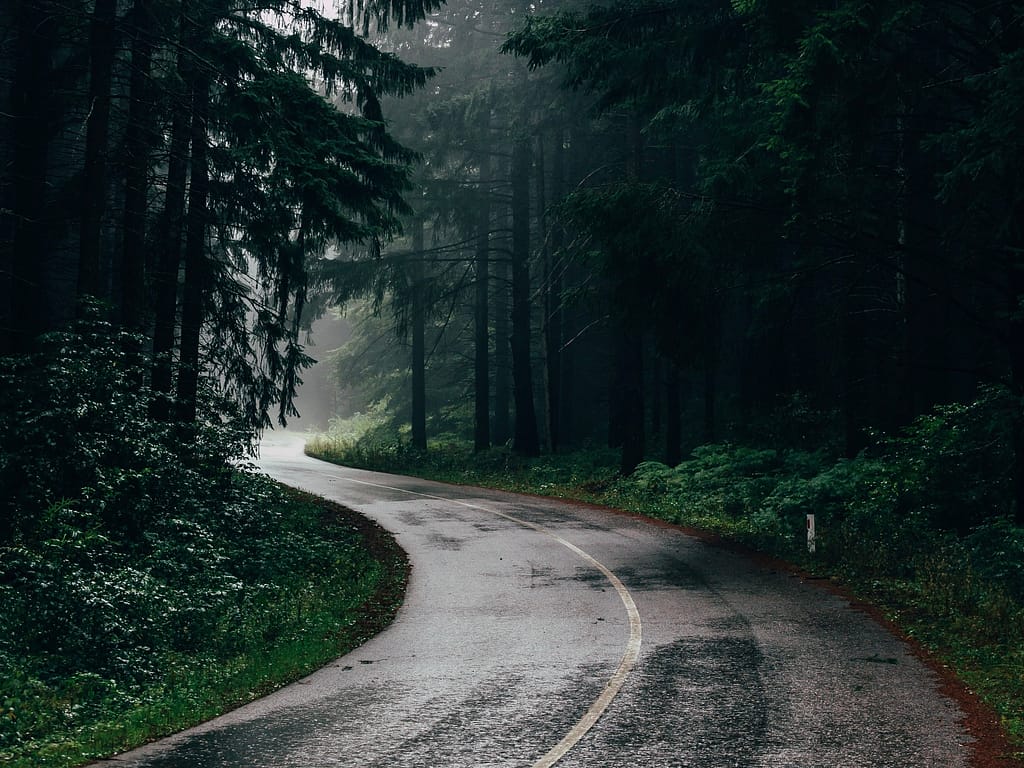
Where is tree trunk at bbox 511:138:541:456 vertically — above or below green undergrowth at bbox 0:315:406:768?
above

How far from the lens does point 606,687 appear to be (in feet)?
27.4

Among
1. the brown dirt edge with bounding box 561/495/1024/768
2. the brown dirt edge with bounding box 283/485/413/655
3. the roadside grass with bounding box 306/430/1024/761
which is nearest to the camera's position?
the brown dirt edge with bounding box 561/495/1024/768

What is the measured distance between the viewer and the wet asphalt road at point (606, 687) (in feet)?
21.9

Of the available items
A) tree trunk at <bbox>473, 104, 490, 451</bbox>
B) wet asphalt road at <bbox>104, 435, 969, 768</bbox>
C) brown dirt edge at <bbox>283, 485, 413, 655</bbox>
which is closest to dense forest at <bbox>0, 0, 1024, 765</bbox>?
brown dirt edge at <bbox>283, 485, 413, 655</bbox>

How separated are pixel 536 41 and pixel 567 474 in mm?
15912

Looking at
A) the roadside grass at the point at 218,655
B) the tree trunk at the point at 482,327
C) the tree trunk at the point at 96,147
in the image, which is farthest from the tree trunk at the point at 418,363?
the tree trunk at the point at 96,147

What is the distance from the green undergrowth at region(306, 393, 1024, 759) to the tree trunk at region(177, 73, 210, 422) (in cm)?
1078

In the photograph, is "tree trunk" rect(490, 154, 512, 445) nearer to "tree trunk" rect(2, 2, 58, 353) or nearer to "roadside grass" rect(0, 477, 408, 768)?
"roadside grass" rect(0, 477, 408, 768)

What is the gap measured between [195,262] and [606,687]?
12928 mm

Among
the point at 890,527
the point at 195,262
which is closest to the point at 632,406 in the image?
the point at 890,527

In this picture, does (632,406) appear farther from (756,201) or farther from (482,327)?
(482,327)

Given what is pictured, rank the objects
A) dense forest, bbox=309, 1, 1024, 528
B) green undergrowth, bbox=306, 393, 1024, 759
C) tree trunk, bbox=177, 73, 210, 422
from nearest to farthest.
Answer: green undergrowth, bbox=306, 393, 1024, 759, dense forest, bbox=309, 1, 1024, 528, tree trunk, bbox=177, 73, 210, 422

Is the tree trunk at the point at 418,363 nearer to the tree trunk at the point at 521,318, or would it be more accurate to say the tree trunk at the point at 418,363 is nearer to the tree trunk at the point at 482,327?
the tree trunk at the point at 482,327

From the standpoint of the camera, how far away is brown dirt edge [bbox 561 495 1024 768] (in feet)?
21.9
